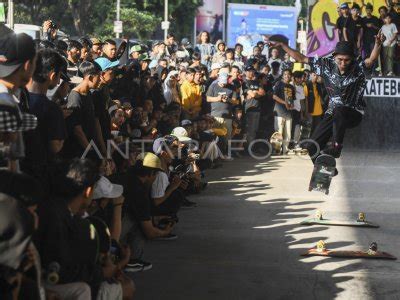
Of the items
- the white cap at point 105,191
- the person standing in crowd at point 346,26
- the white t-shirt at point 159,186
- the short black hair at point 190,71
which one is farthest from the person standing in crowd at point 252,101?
the white cap at point 105,191

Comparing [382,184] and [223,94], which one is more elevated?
[223,94]

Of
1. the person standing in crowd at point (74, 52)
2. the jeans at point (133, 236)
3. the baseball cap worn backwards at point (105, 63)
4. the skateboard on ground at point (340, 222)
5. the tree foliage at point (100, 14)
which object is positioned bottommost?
the skateboard on ground at point (340, 222)

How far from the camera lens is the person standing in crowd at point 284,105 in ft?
73.9

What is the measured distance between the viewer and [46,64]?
26.1 ft

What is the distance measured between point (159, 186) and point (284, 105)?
11.5 metres

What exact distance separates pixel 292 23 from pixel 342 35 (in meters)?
31.6

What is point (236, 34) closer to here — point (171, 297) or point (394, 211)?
point (394, 211)

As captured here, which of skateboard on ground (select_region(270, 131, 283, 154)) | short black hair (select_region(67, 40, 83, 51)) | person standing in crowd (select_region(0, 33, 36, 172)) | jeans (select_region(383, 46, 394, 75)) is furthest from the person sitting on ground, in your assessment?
jeans (select_region(383, 46, 394, 75))

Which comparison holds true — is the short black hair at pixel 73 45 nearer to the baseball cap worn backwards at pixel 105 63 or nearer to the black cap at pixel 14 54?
the baseball cap worn backwards at pixel 105 63

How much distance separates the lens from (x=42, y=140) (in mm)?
7605

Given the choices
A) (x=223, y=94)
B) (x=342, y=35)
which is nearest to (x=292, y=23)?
(x=342, y=35)

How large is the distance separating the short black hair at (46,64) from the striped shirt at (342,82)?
491cm

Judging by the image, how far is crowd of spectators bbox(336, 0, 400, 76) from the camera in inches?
936

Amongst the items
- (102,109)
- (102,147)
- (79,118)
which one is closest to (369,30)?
(102,109)
